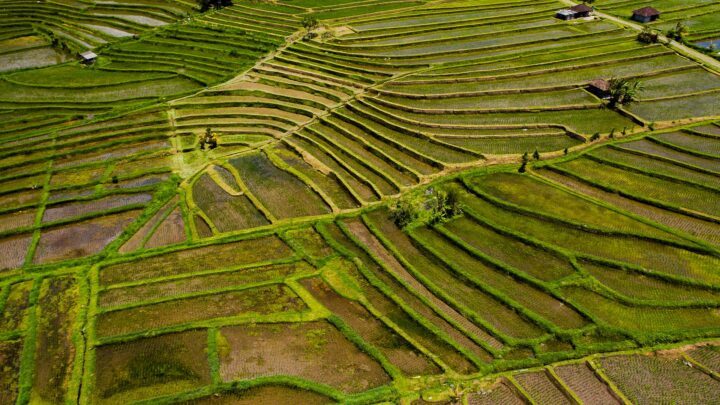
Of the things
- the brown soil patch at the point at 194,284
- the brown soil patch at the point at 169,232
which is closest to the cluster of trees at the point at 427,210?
the brown soil patch at the point at 194,284

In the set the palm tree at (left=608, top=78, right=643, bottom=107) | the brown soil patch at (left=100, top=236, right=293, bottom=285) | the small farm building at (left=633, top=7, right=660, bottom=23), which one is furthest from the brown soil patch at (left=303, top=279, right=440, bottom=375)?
the small farm building at (left=633, top=7, right=660, bottom=23)

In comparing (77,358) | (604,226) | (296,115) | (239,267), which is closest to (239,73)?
(296,115)

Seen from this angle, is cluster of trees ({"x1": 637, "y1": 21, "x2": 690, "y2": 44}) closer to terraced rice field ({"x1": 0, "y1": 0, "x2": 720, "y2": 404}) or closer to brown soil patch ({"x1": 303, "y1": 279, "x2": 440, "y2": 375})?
terraced rice field ({"x1": 0, "y1": 0, "x2": 720, "y2": 404})

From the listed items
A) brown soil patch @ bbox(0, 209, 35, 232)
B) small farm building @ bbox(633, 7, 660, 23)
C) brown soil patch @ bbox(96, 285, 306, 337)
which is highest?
small farm building @ bbox(633, 7, 660, 23)

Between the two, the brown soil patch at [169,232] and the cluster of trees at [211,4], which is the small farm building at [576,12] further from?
the brown soil patch at [169,232]

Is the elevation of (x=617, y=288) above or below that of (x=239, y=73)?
below

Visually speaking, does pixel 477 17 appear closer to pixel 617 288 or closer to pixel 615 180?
pixel 615 180

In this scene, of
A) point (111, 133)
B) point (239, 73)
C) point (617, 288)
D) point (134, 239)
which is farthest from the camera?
point (239, 73)
